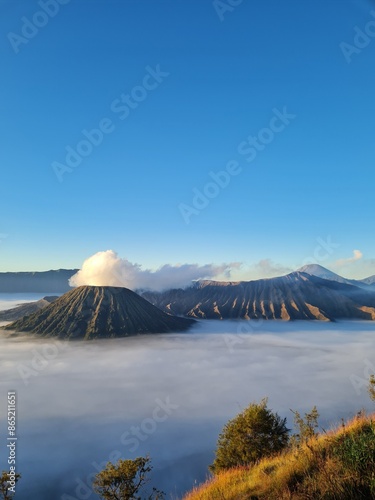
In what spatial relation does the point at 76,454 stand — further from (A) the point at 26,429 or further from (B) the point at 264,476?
(B) the point at 264,476

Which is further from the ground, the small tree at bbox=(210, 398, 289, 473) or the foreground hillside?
the foreground hillside

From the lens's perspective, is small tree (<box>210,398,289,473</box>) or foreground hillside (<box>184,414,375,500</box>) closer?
foreground hillside (<box>184,414,375,500</box>)

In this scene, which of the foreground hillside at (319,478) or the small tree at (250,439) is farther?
the small tree at (250,439)

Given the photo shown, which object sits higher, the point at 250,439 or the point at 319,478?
the point at 319,478

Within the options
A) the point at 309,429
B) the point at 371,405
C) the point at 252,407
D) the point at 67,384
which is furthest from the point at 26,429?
the point at 371,405

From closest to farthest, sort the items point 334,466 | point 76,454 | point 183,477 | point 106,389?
point 334,466, point 183,477, point 76,454, point 106,389
